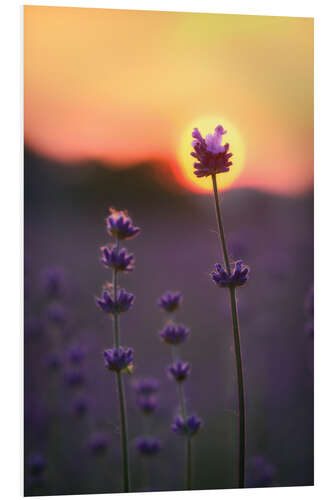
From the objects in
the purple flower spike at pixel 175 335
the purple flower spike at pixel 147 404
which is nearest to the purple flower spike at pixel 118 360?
the purple flower spike at pixel 175 335

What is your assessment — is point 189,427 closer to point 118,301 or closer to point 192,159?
point 118,301

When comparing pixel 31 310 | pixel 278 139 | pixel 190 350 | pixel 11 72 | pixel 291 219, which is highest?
pixel 11 72

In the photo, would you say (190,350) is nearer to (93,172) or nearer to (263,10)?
(93,172)

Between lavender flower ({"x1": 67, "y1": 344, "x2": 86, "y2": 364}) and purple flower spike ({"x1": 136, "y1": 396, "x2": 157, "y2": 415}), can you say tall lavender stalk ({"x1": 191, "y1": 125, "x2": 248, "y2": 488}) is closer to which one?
purple flower spike ({"x1": 136, "y1": 396, "x2": 157, "y2": 415})

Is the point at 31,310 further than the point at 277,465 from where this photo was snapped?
Yes

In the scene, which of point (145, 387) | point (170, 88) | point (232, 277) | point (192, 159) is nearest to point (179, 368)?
point (145, 387)

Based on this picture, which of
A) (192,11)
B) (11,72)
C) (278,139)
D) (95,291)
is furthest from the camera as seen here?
(95,291)

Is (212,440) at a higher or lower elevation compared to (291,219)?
lower

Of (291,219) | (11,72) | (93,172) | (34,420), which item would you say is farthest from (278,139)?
(34,420)
